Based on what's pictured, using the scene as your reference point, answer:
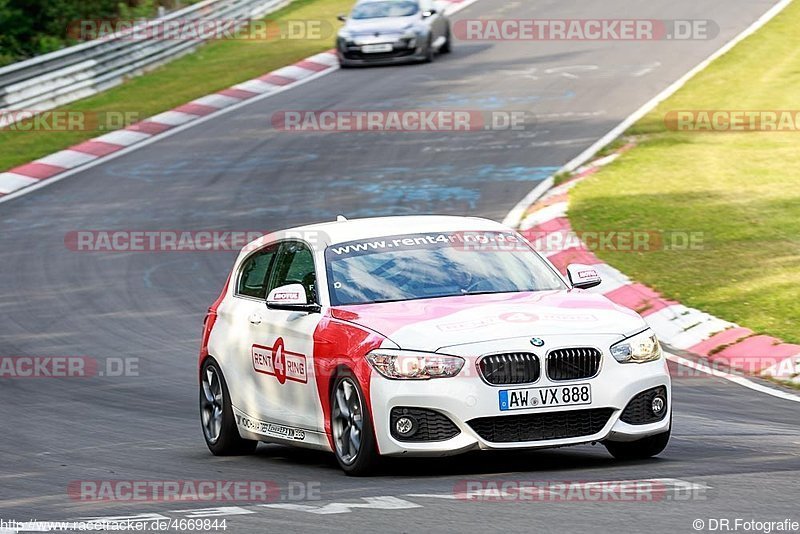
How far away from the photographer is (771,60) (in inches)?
1225

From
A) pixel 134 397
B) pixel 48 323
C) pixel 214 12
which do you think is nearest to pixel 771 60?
pixel 214 12

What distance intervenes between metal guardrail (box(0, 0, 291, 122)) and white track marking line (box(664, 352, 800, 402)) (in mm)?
18759

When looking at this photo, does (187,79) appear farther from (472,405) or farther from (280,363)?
(472,405)

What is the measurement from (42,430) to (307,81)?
20.6 m

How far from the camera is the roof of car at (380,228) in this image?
10000 mm

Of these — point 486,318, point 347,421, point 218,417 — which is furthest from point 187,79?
point 486,318

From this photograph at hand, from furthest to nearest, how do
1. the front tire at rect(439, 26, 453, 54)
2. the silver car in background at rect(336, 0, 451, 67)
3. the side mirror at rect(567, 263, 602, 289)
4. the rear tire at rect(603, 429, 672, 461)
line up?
1. the front tire at rect(439, 26, 453, 54)
2. the silver car in background at rect(336, 0, 451, 67)
3. the side mirror at rect(567, 263, 602, 289)
4. the rear tire at rect(603, 429, 672, 461)

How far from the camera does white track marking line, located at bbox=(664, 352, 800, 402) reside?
11.7m

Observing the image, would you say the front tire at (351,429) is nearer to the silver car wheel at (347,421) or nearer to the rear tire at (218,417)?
the silver car wheel at (347,421)

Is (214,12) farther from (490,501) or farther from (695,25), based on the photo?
(490,501)

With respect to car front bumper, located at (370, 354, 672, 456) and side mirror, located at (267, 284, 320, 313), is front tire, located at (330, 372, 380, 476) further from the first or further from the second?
side mirror, located at (267, 284, 320, 313)

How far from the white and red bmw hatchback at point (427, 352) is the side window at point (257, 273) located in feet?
0.07

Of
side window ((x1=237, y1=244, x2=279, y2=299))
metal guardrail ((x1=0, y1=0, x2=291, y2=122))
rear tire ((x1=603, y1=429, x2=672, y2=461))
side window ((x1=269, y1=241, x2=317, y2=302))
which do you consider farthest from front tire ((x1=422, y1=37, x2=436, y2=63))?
rear tire ((x1=603, y1=429, x2=672, y2=461))

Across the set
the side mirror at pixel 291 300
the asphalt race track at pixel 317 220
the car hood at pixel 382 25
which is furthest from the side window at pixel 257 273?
the car hood at pixel 382 25
